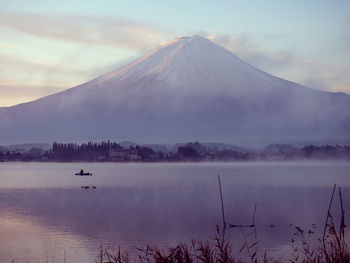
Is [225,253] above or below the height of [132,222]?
above

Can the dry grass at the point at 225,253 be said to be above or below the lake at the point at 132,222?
above

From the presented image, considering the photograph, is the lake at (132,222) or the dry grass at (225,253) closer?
the dry grass at (225,253)

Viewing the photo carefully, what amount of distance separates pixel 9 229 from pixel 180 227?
5.33m

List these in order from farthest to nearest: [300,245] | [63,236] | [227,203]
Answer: [227,203], [63,236], [300,245]

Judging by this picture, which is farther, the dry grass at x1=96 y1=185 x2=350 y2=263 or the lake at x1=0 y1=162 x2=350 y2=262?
the lake at x1=0 y1=162 x2=350 y2=262

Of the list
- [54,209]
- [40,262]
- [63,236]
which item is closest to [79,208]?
[54,209]

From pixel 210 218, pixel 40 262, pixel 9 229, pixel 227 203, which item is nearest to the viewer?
pixel 40 262

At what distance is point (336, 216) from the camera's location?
20578mm

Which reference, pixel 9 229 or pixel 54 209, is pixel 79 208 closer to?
pixel 54 209

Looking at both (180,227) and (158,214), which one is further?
(158,214)

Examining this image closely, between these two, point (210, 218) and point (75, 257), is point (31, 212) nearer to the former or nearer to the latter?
point (210, 218)

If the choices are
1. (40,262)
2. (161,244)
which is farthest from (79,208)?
(40,262)

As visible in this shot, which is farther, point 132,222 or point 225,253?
point 132,222

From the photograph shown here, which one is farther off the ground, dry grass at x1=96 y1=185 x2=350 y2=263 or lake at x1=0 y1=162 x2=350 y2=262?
dry grass at x1=96 y1=185 x2=350 y2=263
